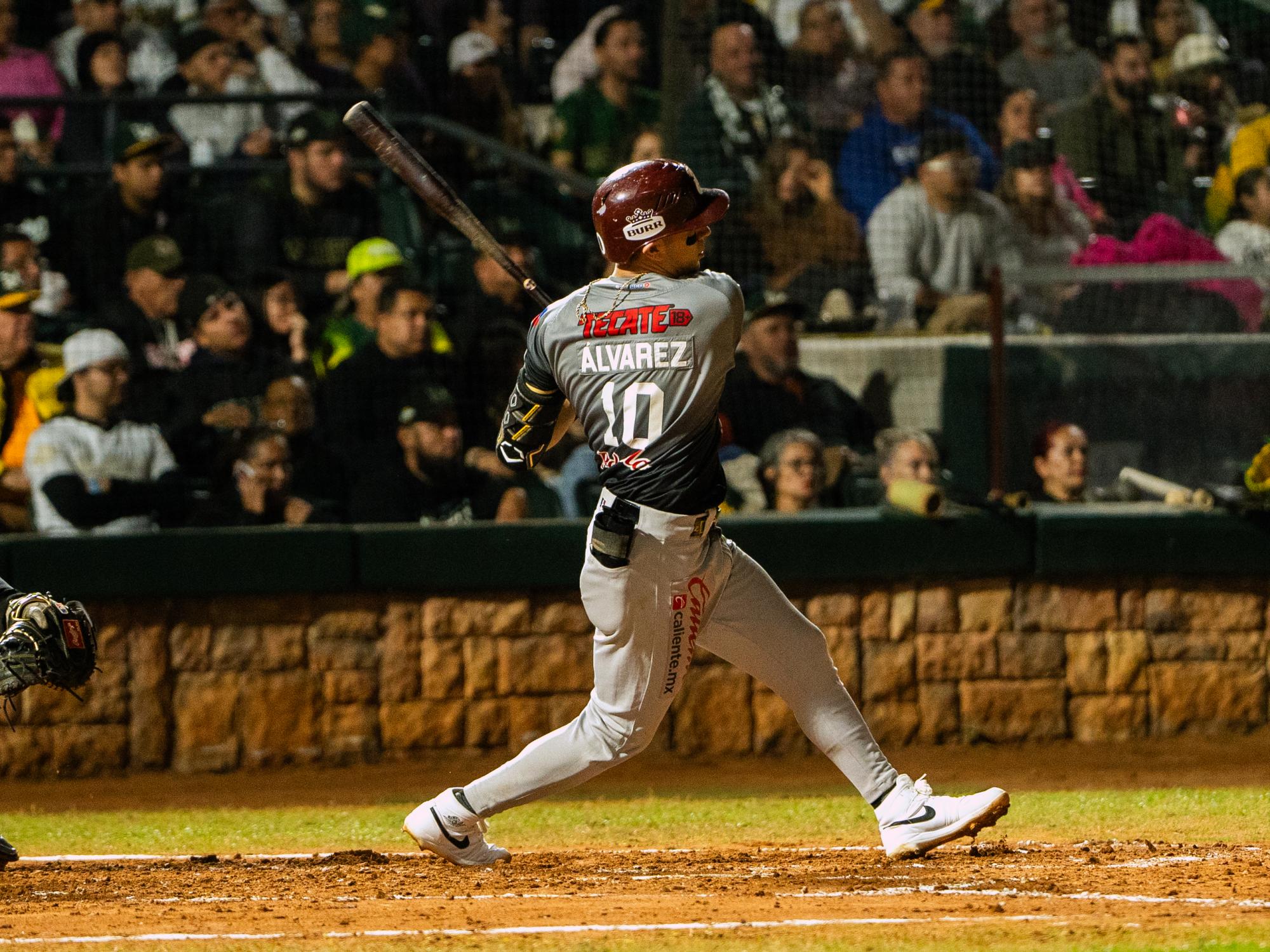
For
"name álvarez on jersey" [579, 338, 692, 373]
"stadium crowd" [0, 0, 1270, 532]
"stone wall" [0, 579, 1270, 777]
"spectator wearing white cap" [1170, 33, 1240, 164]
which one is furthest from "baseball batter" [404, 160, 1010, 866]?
"spectator wearing white cap" [1170, 33, 1240, 164]

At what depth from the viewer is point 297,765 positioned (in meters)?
8.64

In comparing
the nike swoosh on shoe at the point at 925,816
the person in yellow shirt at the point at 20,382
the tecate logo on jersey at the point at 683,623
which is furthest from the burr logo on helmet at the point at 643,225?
the person in yellow shirt at the point at 20,382

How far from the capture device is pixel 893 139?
10.3 m

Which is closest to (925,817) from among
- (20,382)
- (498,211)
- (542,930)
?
(542,930)

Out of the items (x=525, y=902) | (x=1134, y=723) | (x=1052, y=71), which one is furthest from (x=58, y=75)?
(x=525, y=902)

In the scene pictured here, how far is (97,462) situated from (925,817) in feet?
15.9

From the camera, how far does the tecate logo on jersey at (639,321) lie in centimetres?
504

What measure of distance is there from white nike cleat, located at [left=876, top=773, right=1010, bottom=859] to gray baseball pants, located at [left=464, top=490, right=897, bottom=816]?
66mm

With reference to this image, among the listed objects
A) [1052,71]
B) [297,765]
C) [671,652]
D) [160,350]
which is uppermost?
[1052,71]

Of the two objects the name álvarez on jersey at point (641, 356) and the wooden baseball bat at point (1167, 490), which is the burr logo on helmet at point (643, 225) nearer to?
the name álvarez on jersey at point (641, 356)

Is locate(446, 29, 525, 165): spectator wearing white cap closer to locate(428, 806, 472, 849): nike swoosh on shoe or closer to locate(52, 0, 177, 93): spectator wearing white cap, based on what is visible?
locate(52, 0, 177, 93): spectator wearing white cap

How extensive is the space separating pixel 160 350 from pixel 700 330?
16.0 ft

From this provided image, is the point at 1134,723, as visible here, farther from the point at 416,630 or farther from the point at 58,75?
the point at 58,75

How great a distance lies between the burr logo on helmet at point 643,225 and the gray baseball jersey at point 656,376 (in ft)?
0.42
